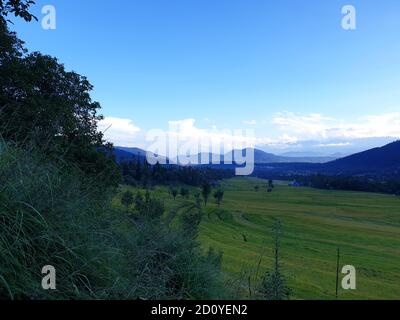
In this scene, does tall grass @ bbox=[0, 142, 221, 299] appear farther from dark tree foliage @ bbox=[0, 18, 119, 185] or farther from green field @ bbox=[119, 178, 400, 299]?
dark tree foliage @ bbox=[0, 18, 119, 185]

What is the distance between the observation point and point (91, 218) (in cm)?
414

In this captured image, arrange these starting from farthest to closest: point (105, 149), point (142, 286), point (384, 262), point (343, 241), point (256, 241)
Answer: point (343, 241) < point (256, 241) < point (384, 262) < point (105, 149) < point (142, 286)

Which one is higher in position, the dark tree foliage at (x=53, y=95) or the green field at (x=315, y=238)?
the dark tree foliage at (x=53, y=95)

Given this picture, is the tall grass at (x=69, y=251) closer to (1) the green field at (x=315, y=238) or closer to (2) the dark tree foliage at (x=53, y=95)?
(1) the green field at (x=315, y=238)

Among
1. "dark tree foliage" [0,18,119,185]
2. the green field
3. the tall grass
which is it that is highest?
"dark tree foliage" [0,18,119,185]

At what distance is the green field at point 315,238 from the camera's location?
31.2 meters

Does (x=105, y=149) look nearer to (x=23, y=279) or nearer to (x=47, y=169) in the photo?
(x=47, y=169)

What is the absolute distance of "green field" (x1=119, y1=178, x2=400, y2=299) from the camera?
31.2 meters

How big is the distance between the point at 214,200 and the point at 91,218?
116 m


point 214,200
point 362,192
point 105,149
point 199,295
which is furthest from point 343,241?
point 362,192

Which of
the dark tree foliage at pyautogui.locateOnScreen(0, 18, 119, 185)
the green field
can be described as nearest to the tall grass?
the green field

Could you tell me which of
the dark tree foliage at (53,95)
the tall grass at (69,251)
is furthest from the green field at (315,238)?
the dark tree foliage at (53,95)

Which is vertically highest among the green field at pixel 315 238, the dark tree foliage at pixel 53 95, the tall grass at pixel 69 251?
the dark tree foliage at pixel 53 95

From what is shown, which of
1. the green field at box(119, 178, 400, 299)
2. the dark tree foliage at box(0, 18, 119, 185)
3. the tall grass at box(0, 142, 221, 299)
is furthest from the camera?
the green field at box(119, 178, 400, 299)
